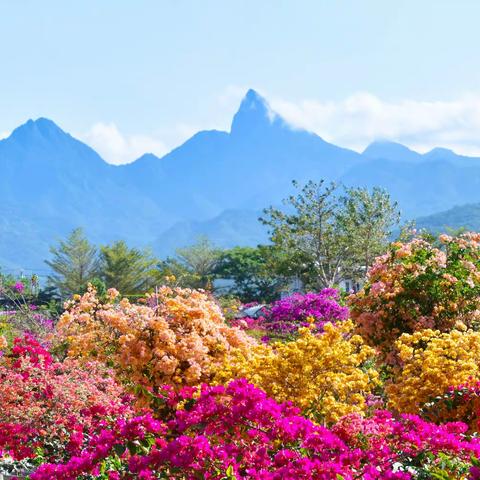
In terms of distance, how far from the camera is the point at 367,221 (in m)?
36.2

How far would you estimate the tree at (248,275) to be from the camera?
4694 centimetres

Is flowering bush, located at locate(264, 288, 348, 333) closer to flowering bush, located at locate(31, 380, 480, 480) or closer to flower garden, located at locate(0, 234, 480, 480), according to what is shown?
flower garden, located at locate(0, 234, 480, 480)

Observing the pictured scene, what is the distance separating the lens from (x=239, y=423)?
229 inches

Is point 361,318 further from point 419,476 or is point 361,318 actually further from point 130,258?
point 130,258

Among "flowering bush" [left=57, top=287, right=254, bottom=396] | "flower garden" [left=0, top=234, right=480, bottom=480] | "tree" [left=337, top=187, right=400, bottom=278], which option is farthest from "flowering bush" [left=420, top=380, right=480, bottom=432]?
"tree" [left=337, top=187, right=400, bottom=278]

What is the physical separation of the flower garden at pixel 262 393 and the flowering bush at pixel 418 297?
22 millimetres

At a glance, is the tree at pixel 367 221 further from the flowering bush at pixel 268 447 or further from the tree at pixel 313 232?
the flowering bush at pixel 268 447

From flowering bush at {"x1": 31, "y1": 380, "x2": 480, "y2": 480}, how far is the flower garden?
0.01 meters

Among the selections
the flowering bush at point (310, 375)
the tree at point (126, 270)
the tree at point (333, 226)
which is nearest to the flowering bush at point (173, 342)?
→ the flowering bush at point (310, 375)

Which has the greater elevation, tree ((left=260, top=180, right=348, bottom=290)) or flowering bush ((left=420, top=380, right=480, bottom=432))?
tree ((left=260, top=180, right=348, bottom=290))

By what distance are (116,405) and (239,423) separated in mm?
3569

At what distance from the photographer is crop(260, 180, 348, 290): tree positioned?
35781mm

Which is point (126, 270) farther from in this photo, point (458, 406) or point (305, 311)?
point (458, 406)

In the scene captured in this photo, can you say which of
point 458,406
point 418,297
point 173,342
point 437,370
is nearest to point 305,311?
point 418,297
